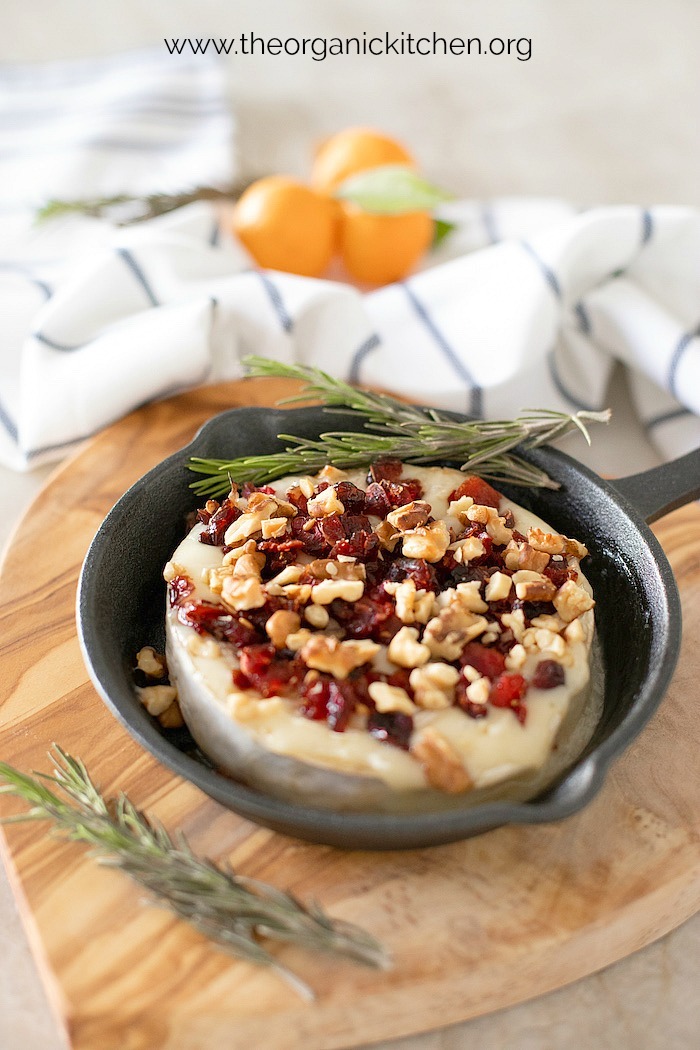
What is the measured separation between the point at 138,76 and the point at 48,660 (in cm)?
261

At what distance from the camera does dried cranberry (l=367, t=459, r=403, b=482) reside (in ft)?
7.37

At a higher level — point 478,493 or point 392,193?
point 392,193

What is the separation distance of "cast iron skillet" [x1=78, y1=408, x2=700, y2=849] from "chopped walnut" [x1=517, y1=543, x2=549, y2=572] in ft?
0.77

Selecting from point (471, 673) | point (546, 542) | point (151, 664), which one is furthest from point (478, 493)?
point (151, 664)

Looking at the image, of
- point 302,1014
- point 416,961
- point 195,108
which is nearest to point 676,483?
point 416,961

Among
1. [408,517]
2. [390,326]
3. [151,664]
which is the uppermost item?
[408,517]

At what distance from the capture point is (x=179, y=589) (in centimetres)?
194

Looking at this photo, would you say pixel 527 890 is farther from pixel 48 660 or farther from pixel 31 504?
pixel 31 504

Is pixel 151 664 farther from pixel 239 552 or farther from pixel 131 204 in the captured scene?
pixel 131 204

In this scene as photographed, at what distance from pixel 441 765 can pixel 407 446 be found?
34.2 inches

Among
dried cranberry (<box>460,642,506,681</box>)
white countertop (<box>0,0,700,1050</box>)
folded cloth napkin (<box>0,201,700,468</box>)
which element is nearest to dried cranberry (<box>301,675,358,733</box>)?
dried cranberry (<box>460,642,506,681</box>)

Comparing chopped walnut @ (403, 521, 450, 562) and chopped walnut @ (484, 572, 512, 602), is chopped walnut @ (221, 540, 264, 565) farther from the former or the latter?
chopped walnut @ (484, 572, 512, 602)

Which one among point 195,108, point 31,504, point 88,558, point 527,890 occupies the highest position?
point 195,108

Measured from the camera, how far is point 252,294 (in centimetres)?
286
